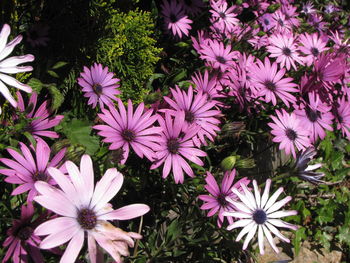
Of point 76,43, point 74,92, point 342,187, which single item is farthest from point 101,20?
point 342,187

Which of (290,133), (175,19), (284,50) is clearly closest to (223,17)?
(175,19)

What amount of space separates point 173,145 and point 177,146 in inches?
0.6

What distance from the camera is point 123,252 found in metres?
0.92

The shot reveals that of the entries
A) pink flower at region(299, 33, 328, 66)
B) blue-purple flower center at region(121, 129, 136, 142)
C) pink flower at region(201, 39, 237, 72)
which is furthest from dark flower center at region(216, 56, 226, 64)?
blue-purple flower center at region(121, 129, 136, 142)

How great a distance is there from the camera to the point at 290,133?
6.08ft

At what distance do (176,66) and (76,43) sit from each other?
0.82 m

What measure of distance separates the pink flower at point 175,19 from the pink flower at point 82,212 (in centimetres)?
151

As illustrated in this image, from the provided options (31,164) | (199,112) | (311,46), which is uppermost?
(311,46)

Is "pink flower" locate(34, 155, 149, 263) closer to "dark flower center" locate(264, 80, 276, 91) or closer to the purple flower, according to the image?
"dark flower center" locate(264, 80, 276, 91)

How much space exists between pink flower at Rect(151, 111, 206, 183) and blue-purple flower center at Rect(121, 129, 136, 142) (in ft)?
0.35

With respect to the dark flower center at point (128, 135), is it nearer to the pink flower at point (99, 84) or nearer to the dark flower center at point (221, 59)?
the pink flower at point (99, 84)

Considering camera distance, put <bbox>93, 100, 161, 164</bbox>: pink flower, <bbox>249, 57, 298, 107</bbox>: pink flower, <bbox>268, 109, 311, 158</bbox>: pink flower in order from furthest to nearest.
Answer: <bbox>249, 57, 298, 107</bbox>: pink flower
<bbox>268, 109, 311, 158</bbox>: pink flower
<bbox>93, 100, 161, 164</bbox>: pink flower

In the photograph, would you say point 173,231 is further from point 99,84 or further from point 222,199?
point 99,84

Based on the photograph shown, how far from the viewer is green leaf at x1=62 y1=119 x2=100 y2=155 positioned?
5.12ft
